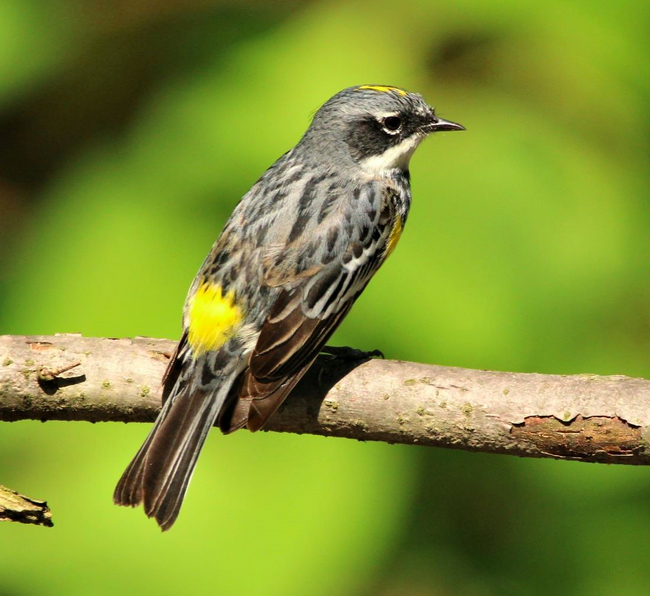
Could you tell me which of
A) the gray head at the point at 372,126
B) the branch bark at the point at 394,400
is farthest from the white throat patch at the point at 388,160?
the branch bark at the point at 394,400

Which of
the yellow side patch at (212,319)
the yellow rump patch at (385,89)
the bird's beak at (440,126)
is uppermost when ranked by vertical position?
Answer: the yellow rump patch at (385,89)

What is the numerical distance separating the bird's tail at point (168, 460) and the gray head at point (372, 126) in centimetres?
119

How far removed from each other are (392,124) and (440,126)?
0.19 m

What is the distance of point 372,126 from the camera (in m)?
3.64

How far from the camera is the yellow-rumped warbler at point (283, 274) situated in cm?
282

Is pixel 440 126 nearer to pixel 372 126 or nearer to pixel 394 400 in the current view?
pixel 372 126

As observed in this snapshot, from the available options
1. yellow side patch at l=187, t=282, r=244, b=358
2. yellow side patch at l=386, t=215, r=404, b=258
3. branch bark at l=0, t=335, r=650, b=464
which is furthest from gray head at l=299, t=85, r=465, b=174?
branch bark at l=0, t=335, r=650, b=464

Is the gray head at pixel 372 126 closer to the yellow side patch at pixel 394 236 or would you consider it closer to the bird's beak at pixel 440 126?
the bird's beak at pixel 440 126

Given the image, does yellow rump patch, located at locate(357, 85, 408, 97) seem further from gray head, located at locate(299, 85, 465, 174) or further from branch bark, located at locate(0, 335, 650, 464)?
branch bark, located at locate(0, 335, 650, 464)

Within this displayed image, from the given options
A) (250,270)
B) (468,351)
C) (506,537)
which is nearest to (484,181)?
(468,351)

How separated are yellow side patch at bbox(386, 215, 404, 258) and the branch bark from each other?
1.95 ft

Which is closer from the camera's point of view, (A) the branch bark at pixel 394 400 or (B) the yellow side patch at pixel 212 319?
(A) the branch bark at pixel 394 400

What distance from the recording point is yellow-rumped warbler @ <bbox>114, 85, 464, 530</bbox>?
2822 mm

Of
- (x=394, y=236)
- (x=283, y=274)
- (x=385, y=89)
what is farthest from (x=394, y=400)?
(x=385, y=89)
